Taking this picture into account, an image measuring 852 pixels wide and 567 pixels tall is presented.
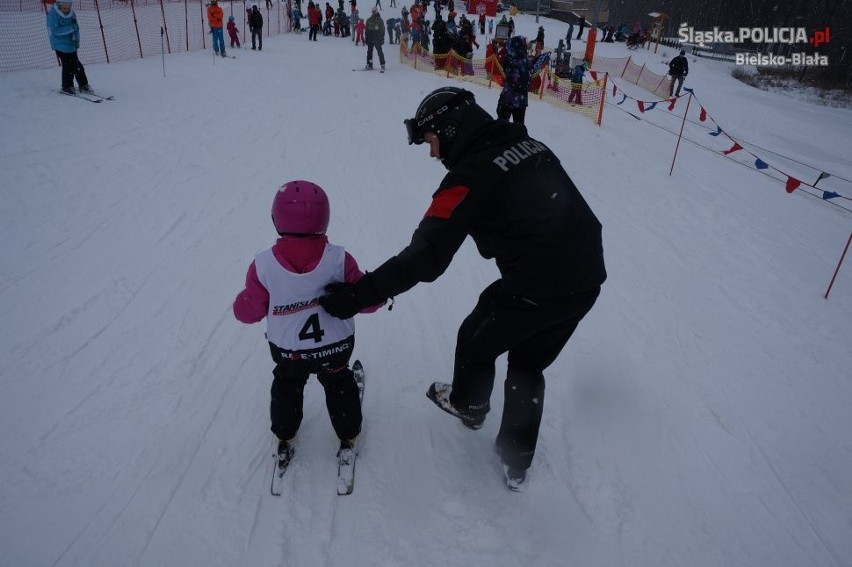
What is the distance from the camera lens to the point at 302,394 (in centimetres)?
258

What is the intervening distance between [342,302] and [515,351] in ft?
3.20

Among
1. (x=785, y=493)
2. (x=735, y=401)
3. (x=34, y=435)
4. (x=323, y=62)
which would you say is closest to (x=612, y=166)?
(x=735, y=401)

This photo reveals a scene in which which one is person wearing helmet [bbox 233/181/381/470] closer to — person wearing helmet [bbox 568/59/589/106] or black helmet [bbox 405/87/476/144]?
black helmet [bbox 405/87/476/144]

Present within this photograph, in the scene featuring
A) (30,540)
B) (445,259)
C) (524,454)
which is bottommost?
(30,540)

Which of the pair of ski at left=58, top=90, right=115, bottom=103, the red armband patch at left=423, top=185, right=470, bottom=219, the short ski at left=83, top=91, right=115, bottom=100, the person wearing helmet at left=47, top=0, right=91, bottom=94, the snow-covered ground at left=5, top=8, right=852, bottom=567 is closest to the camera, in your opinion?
the red armband patch at left=423, top=185, right=470, bottom=219

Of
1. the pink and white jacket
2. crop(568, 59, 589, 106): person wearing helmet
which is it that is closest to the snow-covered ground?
the pink and white jacket

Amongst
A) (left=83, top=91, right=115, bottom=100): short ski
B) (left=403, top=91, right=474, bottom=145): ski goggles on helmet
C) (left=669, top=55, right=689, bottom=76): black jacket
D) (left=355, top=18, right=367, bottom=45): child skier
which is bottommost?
(left=83, top=91, right=115, bottom=100): short ski

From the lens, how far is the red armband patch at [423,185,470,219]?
1.98 m

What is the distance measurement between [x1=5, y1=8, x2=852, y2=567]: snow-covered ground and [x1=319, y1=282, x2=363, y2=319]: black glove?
1.08 metres

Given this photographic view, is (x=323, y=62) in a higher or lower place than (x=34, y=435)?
higher

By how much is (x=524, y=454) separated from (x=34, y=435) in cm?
294

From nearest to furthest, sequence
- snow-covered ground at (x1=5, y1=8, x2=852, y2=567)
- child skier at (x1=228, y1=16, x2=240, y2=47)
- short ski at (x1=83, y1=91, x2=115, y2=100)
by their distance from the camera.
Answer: snow-covered ground at (x1=5, y1=8, x2=852, y2=567) → short ski at (x1=83, y1=91, x2=115, y2=100) → child skier at (x1=228, y1=16, x2=240, y2=47)

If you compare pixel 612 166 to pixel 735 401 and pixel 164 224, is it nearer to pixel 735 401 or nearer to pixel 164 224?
pixel 735 401

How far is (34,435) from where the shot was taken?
2.76 metres
